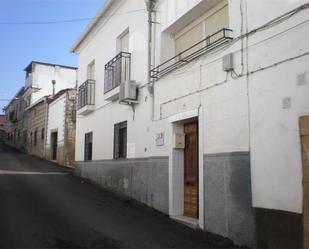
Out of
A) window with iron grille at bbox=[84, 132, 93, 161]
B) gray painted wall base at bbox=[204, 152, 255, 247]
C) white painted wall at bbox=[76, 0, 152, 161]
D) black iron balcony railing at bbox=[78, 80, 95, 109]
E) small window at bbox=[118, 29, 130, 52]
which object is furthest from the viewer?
window with iron grille at bbox=[84, 132, 93, 161]

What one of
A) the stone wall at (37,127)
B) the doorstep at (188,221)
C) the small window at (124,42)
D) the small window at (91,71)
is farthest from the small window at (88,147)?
the stone wall at (37,127)

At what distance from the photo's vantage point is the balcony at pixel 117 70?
12797mm

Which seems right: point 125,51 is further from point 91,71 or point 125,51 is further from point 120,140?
point 91,71

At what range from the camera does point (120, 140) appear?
531 inches

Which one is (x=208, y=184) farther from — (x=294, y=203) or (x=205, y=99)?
(x=294, y=203)

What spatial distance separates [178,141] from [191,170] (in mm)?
744

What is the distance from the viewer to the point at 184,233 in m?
8.38

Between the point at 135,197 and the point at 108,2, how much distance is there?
658 centimetres

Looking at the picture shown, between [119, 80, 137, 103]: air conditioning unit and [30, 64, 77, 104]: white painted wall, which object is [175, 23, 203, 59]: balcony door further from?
[30, 64, 77, 104]: white painted wall

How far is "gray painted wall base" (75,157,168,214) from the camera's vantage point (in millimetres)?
10195

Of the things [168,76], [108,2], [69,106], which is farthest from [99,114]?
[69,106]

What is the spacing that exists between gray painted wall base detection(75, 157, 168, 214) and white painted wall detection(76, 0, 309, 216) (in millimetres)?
361

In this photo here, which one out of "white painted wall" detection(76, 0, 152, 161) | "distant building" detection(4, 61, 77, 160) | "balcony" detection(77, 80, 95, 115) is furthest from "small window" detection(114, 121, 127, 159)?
"distant building" detection(4, 61, 77, 160)

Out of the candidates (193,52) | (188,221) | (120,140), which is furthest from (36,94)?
(188,221)
